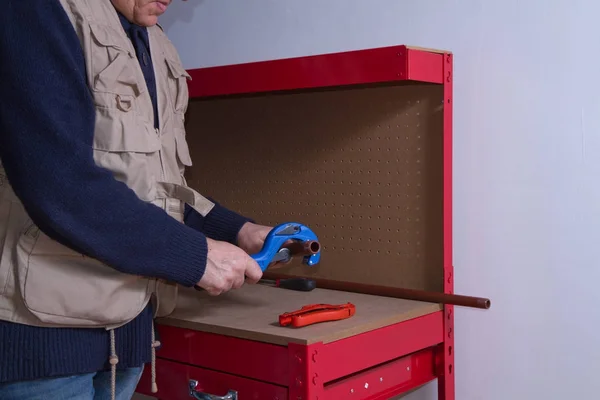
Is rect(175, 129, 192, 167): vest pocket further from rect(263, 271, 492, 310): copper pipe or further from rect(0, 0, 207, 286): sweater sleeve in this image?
rect(263, 271, 492, 310): copper pipe

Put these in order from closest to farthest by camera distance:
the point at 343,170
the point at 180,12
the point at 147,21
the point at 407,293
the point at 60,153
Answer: the point at 60,153
the point at 147,21
the point at 407,293
the point at 343,170
the point at 180,12

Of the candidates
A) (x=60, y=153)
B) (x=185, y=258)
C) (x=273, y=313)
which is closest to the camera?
(x=60, y=153)

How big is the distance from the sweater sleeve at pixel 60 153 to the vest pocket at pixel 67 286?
5cm

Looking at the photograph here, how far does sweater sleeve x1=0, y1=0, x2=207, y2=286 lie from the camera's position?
89 centimetres

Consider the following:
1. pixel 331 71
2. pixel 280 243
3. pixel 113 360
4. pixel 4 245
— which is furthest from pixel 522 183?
pixel 4 245

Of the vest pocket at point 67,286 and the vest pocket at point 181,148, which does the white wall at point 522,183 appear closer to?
the vest pocket at point 181,148

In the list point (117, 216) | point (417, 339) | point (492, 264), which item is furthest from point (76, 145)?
point (492, 264)

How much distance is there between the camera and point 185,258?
39.7 inches

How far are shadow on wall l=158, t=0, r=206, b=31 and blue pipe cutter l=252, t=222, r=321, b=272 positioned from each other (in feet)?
3.31

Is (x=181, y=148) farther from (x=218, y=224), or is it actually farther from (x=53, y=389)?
(x=53, y=389)

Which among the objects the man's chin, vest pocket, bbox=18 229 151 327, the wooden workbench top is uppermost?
the man's chin

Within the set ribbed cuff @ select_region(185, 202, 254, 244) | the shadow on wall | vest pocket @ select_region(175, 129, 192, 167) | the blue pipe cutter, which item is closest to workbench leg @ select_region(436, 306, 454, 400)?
the blue pipe cutter

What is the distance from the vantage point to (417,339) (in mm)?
1335

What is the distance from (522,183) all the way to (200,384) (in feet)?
2.51
